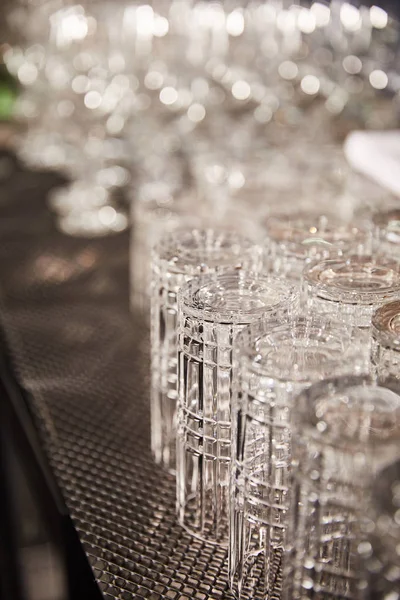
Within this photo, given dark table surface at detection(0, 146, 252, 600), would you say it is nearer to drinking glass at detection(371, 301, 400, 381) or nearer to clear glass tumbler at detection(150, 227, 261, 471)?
clear glass tumbler at detection(150, 227, 261, 471)

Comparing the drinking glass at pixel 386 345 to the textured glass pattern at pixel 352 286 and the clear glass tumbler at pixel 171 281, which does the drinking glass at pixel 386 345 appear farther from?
the clear glass tumbler at pixel 171 281

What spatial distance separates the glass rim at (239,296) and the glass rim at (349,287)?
0.8 inches

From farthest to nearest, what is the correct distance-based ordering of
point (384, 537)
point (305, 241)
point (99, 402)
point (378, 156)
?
1. point (378, 156)
2. point (99, 402)
3. point (305, 241)
4. point (384, 537)

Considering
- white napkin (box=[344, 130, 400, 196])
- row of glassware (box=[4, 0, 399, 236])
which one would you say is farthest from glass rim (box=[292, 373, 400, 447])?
row of glassware (box=[4, 0, 399, 236])

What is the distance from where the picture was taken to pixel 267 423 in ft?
1.40

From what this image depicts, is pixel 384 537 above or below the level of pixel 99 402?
above

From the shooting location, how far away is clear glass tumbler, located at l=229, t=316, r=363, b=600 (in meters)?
0.42

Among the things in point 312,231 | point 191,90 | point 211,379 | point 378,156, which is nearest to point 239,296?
point 211,379

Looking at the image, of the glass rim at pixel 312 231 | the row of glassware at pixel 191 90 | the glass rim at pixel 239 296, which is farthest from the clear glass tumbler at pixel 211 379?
the row of glassware at pixel 191 90

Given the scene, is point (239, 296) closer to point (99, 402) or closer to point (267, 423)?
point (267, 423)

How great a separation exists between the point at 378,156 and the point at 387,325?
0.48 meters

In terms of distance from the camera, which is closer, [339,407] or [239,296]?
[339,407]

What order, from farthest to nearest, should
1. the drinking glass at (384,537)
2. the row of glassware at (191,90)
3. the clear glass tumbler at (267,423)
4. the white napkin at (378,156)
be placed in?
the row of glassware at (191,90) → the white napkin at (378,156) → the clear glass tumbler at (267,423) → the drinking glass at (384,537)

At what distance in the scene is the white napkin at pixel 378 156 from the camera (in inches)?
33.7
